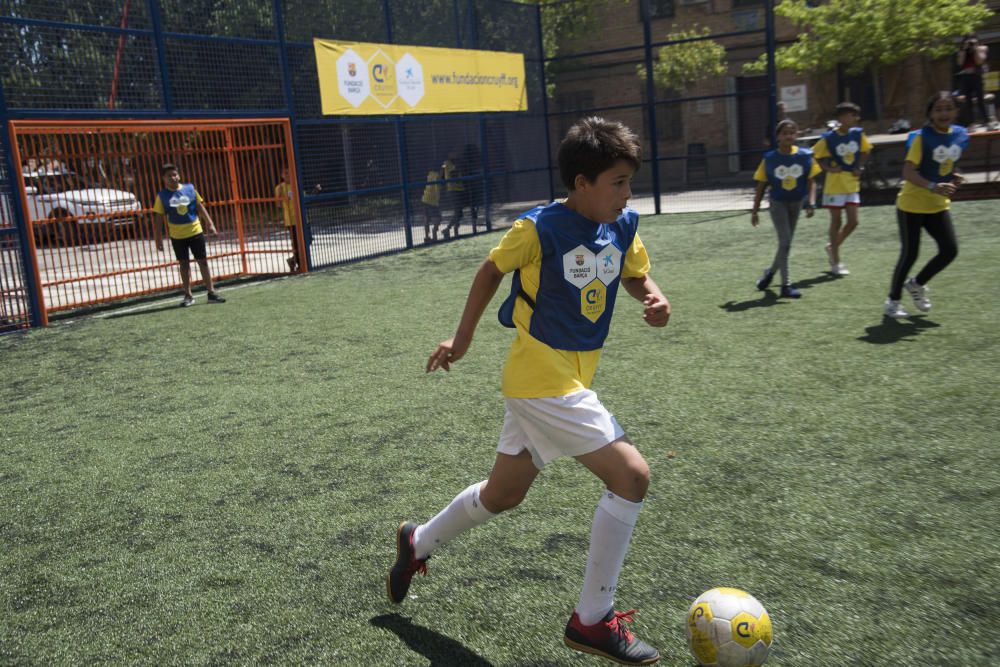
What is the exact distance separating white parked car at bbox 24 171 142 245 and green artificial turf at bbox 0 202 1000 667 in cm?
331

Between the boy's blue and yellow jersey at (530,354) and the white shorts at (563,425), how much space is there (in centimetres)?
4

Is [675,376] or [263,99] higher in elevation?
[263,99]

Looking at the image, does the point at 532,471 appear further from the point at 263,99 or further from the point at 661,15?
the point at 661,15

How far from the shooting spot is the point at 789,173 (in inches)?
363

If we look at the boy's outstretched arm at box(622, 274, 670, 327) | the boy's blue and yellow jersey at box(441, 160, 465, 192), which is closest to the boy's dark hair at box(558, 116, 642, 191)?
the boy's outstretched arm at box(622, 274, 670, 327)

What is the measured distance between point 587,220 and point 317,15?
12.9 m

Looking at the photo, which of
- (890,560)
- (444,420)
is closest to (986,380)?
(890,560)

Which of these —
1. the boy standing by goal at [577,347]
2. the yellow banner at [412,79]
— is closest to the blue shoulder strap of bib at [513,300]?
the boy standing by goal at [577,347]

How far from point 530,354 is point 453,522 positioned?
0.75 meters

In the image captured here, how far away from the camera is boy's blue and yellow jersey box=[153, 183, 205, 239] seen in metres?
11.4

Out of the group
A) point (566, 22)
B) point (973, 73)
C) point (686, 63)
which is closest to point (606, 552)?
point (973, 73)

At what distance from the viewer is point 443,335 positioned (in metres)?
8.74

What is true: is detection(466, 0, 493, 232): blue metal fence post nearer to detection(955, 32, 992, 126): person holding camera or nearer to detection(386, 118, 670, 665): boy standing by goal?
detection(955, 32, 992, 126): person holding camera

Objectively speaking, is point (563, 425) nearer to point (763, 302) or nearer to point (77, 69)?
point (763, 302)
